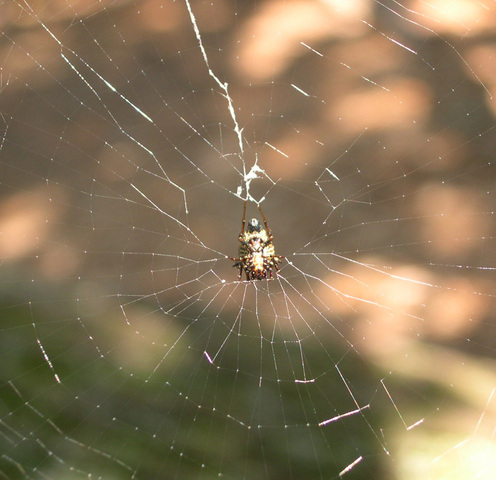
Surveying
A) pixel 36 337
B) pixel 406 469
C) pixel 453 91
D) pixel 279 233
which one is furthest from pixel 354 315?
pixel 36 337

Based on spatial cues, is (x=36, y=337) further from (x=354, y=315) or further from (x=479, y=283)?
(x=479, y=283)

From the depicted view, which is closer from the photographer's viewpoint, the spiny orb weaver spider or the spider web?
the spiny orb weaver spider

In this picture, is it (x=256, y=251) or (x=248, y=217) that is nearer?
(x=256, y=251)

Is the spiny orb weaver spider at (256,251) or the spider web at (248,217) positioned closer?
the spiny orb weaver spider at (256,251)

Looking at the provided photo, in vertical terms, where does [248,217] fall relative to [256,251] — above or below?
above
